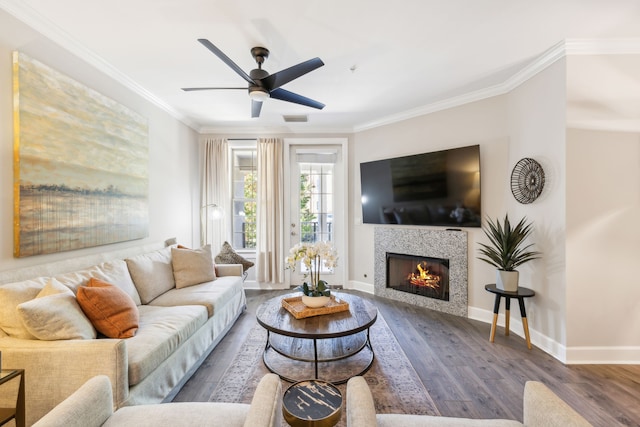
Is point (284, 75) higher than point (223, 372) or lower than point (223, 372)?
higher

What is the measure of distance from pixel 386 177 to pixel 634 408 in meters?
3.20

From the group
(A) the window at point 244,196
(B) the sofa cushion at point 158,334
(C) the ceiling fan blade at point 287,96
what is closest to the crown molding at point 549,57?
(C) the ceiling fan blade at point 287,96

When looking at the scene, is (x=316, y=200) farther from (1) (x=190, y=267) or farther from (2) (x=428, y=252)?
(1) (x=190, y=267)

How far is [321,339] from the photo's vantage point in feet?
7.96

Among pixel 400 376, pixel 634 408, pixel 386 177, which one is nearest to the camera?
pixel 634 408

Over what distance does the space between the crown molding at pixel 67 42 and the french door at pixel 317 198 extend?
2340mm

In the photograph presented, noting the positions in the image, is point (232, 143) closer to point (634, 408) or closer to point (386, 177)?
point (386, 177)

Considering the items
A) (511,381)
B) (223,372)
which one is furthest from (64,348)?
(511,381)

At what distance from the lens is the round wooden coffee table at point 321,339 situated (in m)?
2.16

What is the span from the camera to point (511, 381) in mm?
2250

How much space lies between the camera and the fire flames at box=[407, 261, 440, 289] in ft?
12.9

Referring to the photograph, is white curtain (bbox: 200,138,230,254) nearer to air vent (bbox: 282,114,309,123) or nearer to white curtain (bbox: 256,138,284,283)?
white curtain (bbox: 256,138,284,283)

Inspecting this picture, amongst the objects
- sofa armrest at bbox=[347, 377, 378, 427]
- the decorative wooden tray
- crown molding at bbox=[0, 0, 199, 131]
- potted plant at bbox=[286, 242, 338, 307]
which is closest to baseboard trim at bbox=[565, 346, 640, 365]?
the decorative wooden tray

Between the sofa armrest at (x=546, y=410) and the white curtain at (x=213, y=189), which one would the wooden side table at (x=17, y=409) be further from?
the white curtain at (x=213, y=189)
